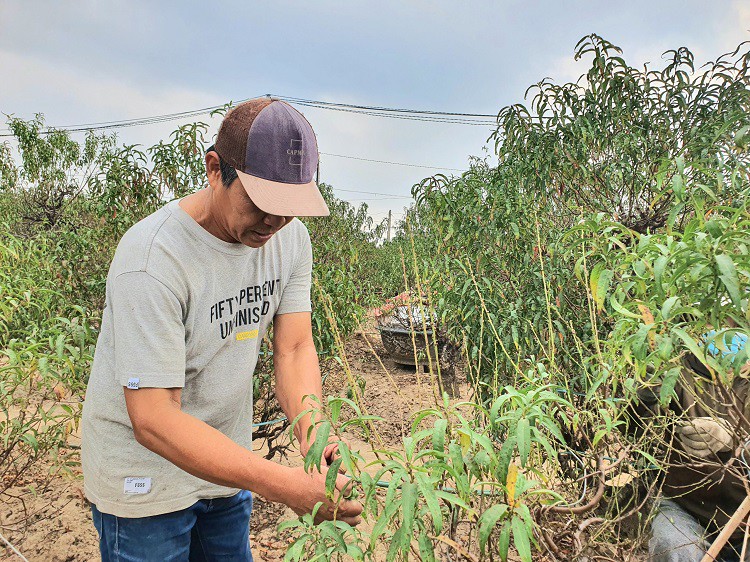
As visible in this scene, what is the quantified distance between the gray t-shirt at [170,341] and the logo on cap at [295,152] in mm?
283

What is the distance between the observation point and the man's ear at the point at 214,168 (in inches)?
46.6

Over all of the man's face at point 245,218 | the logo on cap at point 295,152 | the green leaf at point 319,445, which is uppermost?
the logo on cap at point 295,152

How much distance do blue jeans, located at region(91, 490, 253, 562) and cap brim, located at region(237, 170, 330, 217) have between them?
81cm

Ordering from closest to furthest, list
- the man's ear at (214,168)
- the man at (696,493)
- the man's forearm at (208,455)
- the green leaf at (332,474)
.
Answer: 1. the green leaf at (332,474)
2. the man's forearm at (208,455)
3. the man's ear at (214,168)
4. the man at (696,493)

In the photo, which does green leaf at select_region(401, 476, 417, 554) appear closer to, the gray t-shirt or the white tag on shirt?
the gray t-shirt

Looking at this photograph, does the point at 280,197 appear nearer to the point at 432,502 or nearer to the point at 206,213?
the point at 206,213

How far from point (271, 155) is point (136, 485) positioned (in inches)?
32.6

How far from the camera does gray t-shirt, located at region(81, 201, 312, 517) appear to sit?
1.11 meters

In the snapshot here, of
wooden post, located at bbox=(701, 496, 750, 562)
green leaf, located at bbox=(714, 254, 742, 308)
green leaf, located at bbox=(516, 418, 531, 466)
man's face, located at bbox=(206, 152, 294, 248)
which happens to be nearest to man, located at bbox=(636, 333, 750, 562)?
wooden post, located at bbox=(701, 496, 750, 562)

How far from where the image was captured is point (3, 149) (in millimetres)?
8594

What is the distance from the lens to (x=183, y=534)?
53.4 inches

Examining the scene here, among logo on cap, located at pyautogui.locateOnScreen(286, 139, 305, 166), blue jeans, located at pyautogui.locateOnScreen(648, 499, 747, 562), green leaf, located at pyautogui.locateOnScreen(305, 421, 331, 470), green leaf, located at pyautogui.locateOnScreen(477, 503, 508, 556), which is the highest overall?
logo on cap, located at pyautogui.locateOnScreen(286, 139, 305, 166)

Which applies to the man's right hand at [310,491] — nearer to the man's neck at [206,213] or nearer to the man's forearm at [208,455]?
the man's forearm at [208,455]

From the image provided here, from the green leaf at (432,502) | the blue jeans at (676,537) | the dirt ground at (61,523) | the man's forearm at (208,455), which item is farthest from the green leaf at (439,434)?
the blue jeans at (676,537)
